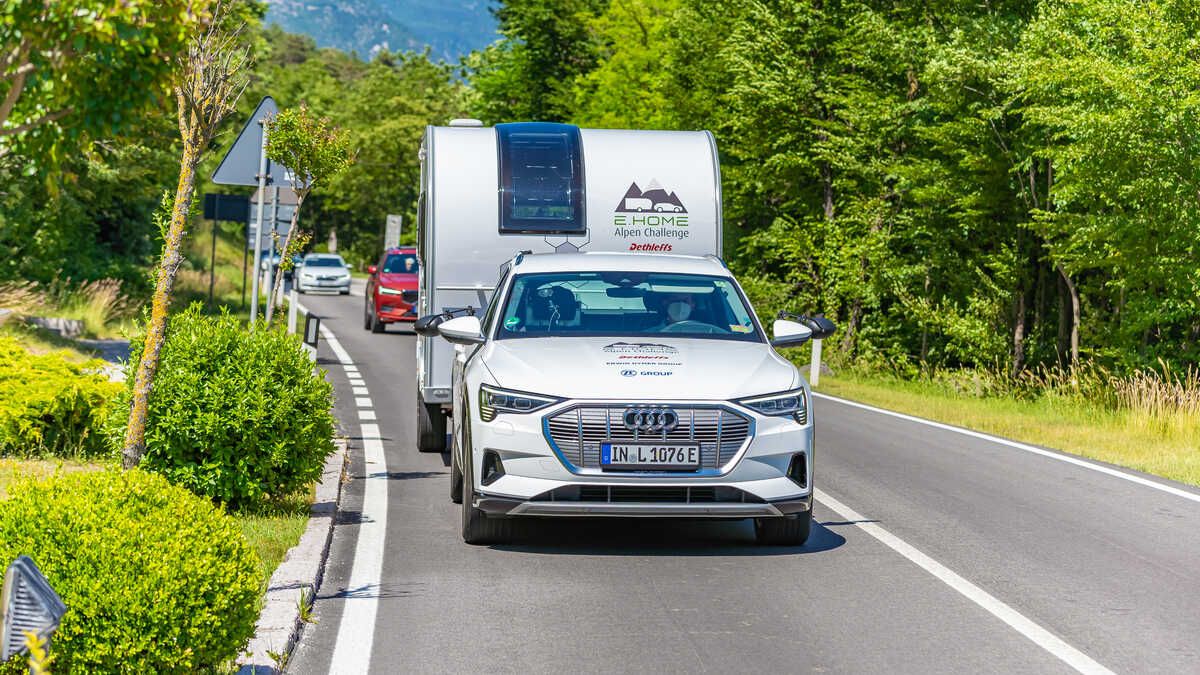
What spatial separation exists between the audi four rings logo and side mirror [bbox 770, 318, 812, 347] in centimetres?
143

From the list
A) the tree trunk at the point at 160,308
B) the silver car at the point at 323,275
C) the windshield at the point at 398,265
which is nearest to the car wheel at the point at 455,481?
the tree trunk at the point at 160,308

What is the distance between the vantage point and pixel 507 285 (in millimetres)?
10578

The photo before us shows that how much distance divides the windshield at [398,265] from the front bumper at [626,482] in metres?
25.6

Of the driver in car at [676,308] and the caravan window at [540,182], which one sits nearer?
the driver in car at [676,308]

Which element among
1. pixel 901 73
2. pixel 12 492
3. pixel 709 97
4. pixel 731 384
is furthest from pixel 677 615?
pixel 709 97

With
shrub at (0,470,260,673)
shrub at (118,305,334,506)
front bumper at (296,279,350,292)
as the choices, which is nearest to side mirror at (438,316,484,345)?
shrub at (118,305,334,506)

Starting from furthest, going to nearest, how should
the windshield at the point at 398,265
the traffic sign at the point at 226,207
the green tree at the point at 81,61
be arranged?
the windshield at the point at 398,265, the traffic sign at the point at 226,207, the green tree at the point at 81,61

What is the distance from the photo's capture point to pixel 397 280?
1323 inches

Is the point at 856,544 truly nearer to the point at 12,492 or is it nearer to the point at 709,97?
the point at 12,492

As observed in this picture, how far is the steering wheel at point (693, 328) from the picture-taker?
10078mm

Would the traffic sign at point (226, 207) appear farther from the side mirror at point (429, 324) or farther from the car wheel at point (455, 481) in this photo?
the car wheel at point (455, 481)

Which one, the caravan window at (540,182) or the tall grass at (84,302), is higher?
the caravan window at (540,182)

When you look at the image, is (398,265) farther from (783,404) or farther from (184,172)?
(184,172)

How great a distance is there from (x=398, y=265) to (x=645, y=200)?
2050 cm
